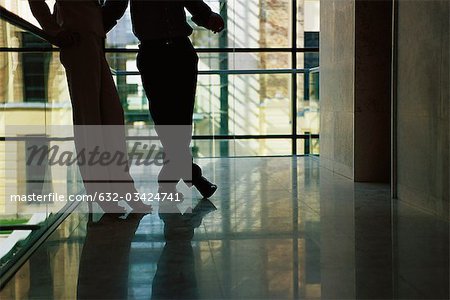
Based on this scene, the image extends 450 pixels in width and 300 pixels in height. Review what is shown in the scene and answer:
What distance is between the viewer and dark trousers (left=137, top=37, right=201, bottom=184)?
423cm

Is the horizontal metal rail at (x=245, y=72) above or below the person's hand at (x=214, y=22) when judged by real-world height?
below

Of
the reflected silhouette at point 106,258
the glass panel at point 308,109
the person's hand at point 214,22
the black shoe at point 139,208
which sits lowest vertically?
the reflected silhouette at point 106,258

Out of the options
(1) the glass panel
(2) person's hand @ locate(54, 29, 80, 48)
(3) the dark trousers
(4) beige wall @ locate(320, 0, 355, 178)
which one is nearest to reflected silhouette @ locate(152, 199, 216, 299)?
(3) the dark trousers

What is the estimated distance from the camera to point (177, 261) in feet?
8.63

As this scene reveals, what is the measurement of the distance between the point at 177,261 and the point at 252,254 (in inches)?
12.3

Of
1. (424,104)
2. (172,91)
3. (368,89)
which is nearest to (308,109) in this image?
(368,89)

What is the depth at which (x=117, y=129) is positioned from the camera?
12.2 ft

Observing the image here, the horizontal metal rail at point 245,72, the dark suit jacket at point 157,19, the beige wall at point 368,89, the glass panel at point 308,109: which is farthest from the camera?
the horizontal metal rail at point 245,72

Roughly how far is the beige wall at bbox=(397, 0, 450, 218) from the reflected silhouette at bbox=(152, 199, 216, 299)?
1.23m

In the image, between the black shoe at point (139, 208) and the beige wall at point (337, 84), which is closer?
the black shoe at point (139, 208)

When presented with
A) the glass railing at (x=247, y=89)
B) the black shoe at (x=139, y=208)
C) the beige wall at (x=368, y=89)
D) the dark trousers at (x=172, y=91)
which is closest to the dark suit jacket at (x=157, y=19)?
the dark trousers at (x=172, y=91)

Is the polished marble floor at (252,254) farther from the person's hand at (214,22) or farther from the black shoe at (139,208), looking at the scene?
the person's hand at (214,22)

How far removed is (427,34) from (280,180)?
205 cm

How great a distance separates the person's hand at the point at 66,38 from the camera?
3418 mm
